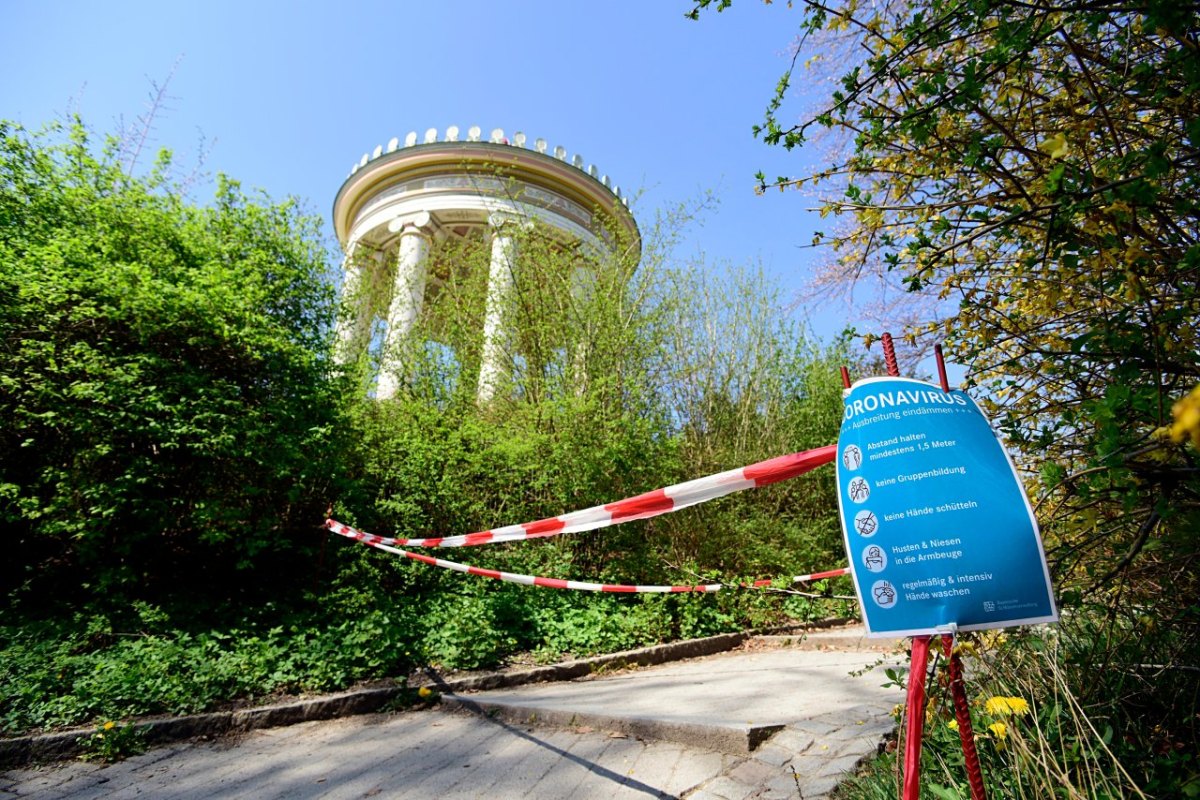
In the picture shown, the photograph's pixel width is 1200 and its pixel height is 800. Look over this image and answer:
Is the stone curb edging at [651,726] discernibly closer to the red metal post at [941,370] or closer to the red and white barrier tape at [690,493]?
the red and white barrier tape at [690,493]

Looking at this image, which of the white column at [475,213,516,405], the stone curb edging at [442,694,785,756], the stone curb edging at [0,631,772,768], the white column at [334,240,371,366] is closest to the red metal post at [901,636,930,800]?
the stone curb edging at [442,694,785,756]

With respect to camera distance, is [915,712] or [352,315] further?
[352,315]

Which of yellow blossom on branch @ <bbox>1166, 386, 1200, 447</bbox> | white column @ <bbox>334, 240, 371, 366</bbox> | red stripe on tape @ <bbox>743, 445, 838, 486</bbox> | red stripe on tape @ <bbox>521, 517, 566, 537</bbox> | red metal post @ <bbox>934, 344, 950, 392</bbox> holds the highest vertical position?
white column @ <bbox>334, 240, 371, 366</bbox>

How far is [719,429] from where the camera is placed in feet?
33.9

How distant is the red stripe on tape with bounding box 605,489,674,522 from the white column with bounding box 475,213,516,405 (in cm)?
550

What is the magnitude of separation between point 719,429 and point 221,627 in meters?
7.25

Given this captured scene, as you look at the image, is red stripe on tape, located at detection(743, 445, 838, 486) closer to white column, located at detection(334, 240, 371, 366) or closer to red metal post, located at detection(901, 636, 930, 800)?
red metal post, located at detection(901, 636, 930, 800)

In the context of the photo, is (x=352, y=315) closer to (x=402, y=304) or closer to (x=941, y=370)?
(x=402, y=304)

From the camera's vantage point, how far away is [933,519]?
1680mm

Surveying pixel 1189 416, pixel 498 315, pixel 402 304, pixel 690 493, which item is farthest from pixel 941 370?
pixel 402 304

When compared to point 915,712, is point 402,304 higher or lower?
higher

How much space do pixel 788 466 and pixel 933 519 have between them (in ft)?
3.18

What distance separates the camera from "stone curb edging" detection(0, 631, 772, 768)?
12.5ft

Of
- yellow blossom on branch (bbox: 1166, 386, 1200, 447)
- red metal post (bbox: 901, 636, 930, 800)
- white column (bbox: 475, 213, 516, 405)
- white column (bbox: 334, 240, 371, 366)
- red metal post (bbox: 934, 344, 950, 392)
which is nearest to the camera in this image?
yellow blossom on branch (bbox: 1166, 386, 1200, 447)
